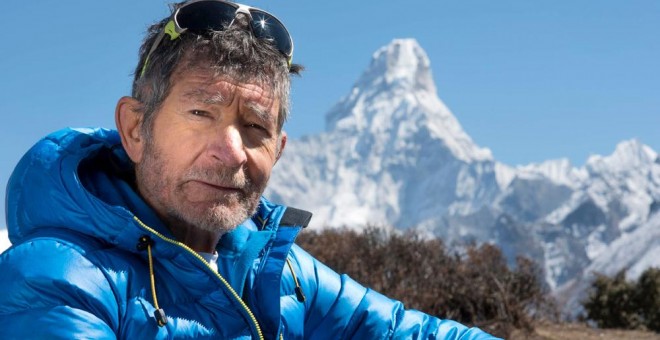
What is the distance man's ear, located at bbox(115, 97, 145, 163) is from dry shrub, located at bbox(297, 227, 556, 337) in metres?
6.66

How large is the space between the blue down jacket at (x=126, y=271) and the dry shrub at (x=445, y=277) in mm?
6254

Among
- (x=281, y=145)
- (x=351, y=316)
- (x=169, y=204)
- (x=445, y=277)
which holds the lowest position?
(x=351, y=316)

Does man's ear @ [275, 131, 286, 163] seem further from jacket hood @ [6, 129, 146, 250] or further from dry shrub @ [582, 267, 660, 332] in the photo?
dry shrub @ [582, 267, 660, 332]

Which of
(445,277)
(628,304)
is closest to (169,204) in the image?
(445,277)

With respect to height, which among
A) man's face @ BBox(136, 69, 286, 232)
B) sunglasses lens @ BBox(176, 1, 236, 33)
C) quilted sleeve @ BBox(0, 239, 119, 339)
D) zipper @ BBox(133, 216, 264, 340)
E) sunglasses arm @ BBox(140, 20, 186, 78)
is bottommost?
quilted sleeve @ BBox(0, 239, 119, 339)

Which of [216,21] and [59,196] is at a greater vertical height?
[216,21]

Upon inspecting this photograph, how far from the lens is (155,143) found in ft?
5.85

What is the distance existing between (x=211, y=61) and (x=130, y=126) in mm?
261

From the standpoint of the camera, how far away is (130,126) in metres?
1.86

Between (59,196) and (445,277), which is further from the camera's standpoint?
(445,277)

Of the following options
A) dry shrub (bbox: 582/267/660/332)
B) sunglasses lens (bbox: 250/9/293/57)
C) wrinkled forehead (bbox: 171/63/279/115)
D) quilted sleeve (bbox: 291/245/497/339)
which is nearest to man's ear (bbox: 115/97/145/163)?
wrinkled forehead (bbox: 171/63/279/115)

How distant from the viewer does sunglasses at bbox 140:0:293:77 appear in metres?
1.79

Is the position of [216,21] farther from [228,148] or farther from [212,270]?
[212,270]

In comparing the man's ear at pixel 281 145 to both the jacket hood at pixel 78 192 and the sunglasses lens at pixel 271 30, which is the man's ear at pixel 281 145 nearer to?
the sunglasses lens at pixel 271 30
